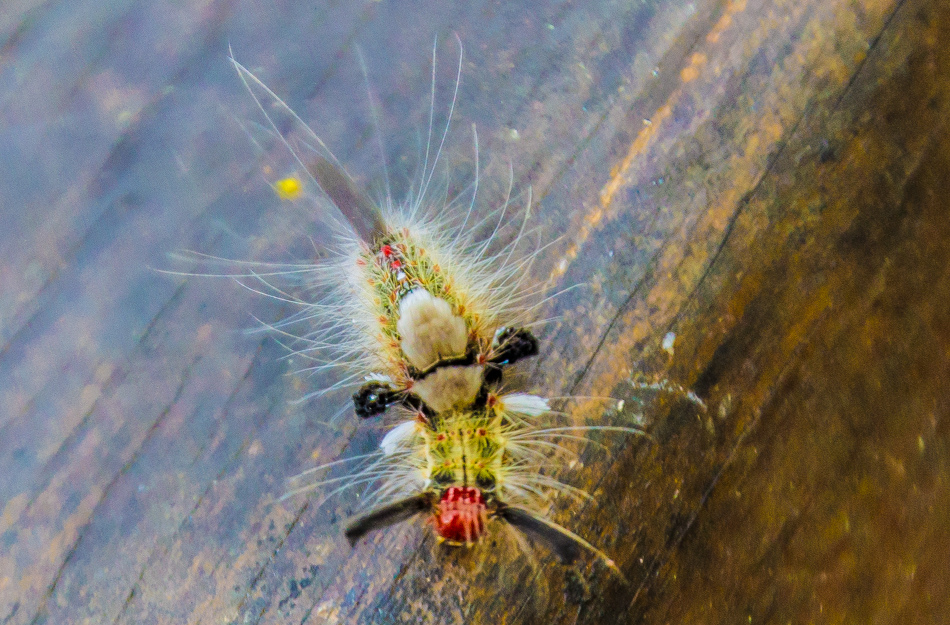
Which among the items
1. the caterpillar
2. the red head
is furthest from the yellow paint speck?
the red head

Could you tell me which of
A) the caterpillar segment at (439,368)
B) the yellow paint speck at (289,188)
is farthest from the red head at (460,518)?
the yellow paint speck at (289,188)

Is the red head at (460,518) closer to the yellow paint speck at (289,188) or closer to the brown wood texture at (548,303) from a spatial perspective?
the brown wood texture at (548,303)

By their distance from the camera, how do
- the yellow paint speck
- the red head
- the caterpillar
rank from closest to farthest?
the red head → the caterpillar → the yellow paint speck

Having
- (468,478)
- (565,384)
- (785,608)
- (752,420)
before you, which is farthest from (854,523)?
(468,478)

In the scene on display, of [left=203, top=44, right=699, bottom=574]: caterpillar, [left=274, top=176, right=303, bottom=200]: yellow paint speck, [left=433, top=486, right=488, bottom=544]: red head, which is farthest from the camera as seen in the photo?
[left=274, top=176, right=303, bottom=200]: yellow paint speck

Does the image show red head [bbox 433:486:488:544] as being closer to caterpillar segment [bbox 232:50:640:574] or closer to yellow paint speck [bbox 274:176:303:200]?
caterpillar segment [bbox 232:50:640:574]

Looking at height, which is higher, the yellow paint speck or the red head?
the yellow paint speck

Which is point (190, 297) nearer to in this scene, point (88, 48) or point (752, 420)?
point (88, 48)
